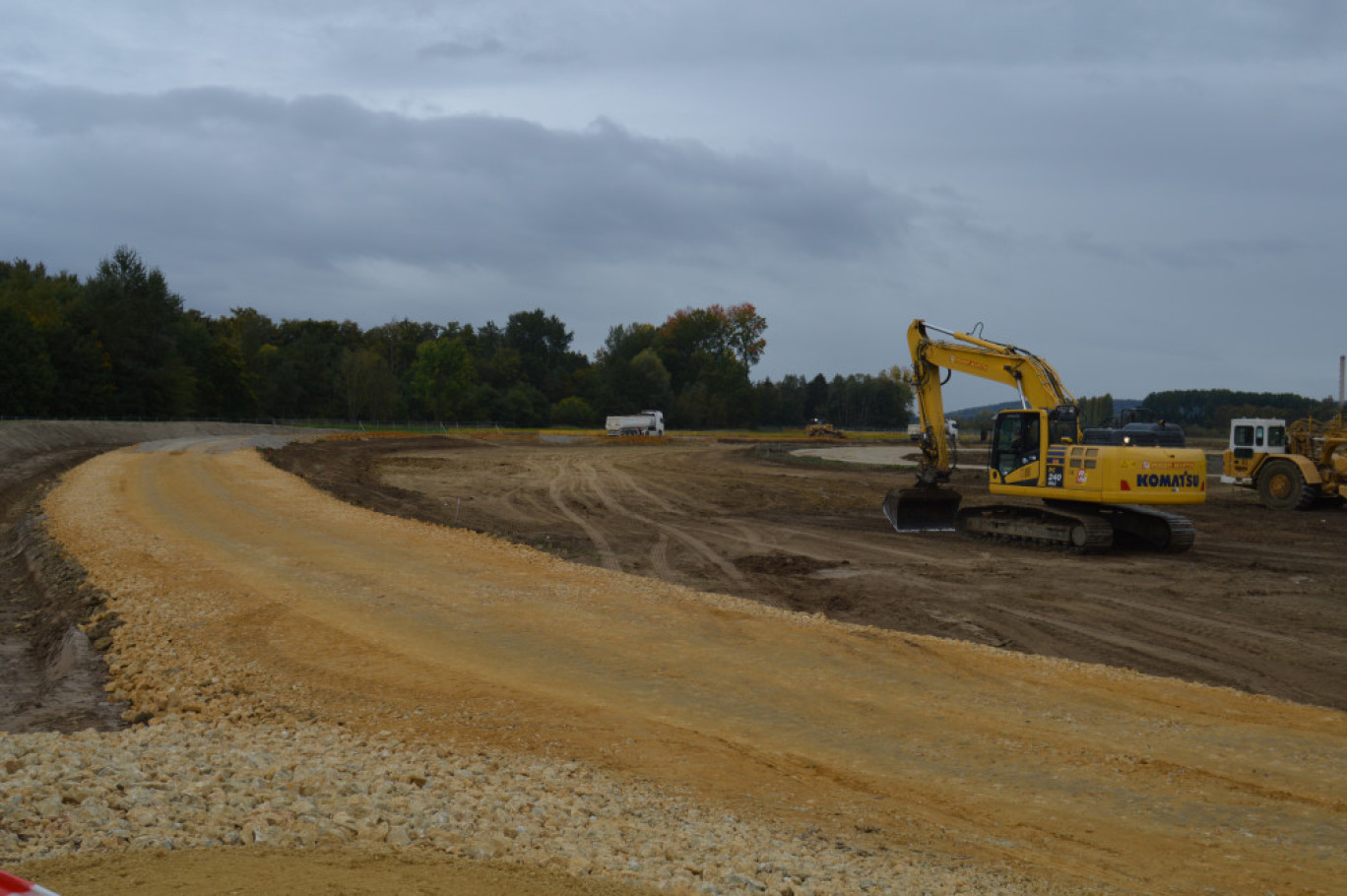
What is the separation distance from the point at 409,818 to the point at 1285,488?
30.3 meters

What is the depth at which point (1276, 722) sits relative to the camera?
831 cm

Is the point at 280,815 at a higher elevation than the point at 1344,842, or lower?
Answer: higher

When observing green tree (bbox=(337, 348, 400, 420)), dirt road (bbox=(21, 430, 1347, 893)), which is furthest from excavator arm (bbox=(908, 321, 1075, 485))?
green tree (bbox=(337, 348, 400, 420))

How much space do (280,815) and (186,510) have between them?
17.4m

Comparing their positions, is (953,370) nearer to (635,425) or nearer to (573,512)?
(573,512)

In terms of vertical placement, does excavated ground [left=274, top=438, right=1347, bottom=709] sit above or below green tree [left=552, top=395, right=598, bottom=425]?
below

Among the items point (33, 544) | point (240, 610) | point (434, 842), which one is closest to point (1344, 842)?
point (434, 842)

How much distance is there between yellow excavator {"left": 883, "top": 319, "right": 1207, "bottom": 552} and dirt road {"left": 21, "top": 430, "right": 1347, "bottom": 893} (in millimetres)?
1422

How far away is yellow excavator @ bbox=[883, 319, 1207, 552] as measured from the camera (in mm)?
18656

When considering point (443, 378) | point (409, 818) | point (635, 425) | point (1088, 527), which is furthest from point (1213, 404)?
point (409, 818)

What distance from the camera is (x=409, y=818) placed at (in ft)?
16.6

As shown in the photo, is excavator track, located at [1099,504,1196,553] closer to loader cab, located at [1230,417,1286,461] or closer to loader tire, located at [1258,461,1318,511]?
loader tire, located at [1258,461,1318,511]

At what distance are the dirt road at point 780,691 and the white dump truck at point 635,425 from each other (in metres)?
63.2

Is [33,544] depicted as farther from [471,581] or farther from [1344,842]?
[1344,842]
